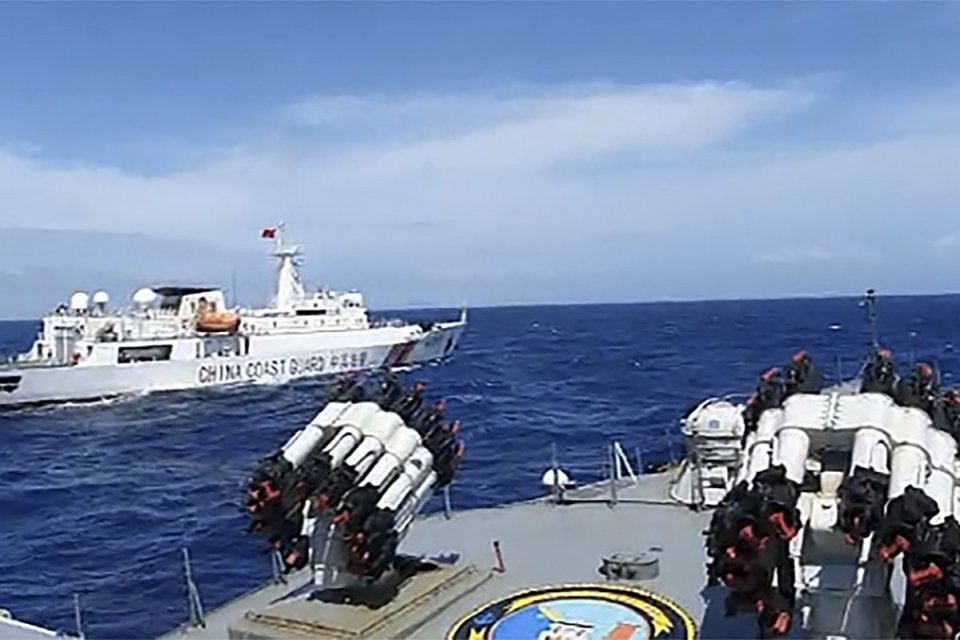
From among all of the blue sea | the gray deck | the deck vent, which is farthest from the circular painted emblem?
the blue sea

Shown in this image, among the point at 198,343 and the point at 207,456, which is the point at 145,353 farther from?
the point at 207,456

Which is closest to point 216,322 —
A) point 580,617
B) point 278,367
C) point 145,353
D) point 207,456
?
point 145,353

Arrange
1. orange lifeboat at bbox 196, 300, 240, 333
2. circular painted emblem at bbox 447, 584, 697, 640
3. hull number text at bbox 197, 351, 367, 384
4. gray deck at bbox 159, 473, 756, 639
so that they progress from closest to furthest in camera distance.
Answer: circular painted emblem at bbox 447, 584, 697, 640
gray deck at bbox 159, 473, 756, 639
hull number text at bbox 197, 351, 367, 384
orange lifeboat at bbox 196, 300, 240, 333

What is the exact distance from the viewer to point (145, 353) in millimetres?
97688

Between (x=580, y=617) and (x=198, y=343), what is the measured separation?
8936 centimetres

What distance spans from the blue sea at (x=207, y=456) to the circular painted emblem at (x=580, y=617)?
449 centimetres

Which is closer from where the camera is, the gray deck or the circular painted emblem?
the circular painted emblem

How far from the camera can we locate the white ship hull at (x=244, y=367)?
91.5 metres

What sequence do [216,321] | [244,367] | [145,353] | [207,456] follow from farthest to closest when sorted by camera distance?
[244,367] → [216,321] → [145,353] → [207,456]

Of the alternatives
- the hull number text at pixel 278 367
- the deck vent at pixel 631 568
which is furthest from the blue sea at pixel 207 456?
the deck vent at pixel 631 568

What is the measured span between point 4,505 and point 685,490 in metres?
38.8

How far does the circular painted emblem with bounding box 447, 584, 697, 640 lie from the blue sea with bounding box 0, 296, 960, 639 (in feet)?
14.7

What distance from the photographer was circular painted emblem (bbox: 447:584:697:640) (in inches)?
595

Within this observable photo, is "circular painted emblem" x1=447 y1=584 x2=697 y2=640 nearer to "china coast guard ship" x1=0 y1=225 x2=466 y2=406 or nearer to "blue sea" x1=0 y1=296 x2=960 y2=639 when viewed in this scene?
"blue sea" x1=0 y1=296 x2=960 y2=639
